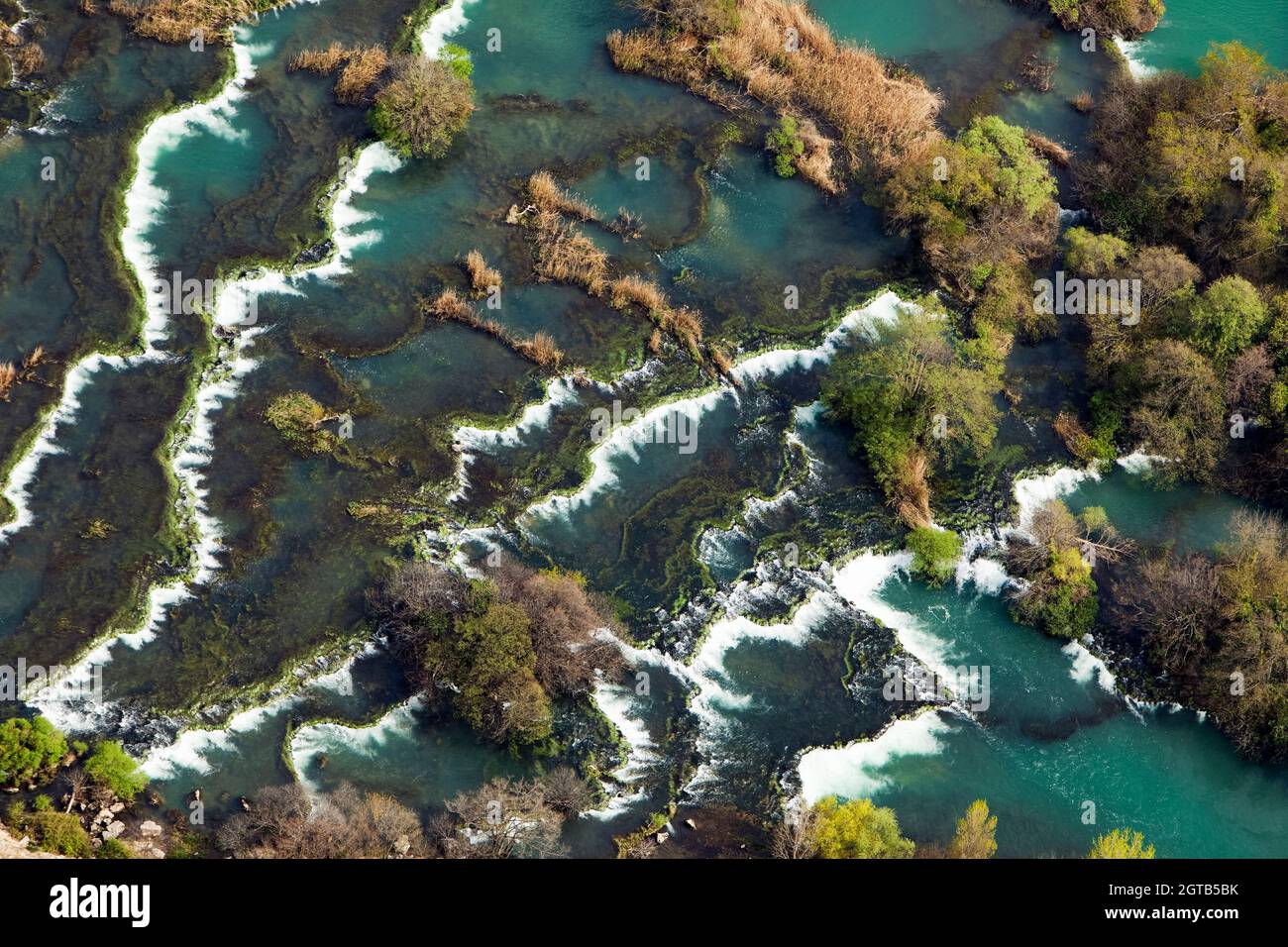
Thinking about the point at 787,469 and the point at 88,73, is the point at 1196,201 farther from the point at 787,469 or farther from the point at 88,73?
the point at 88,73

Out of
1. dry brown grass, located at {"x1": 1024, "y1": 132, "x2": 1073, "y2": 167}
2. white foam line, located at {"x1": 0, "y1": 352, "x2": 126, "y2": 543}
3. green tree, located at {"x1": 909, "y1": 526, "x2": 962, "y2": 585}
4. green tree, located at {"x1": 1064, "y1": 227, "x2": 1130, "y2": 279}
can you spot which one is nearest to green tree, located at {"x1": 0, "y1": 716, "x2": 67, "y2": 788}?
white foam line, located at {"x1": 0, "y1": 352, "x2": 126, "y2": 543}

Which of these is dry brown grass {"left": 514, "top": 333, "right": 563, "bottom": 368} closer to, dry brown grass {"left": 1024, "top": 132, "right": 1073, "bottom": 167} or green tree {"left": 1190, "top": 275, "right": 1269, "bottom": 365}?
green tree {"left": 1190, "top": 275, "right": 1269, "bottom": 365}

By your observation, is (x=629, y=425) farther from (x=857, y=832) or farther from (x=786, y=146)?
(x=857, y=832)

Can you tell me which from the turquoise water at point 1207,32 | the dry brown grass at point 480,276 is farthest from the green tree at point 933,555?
the turquoise water at point 1207,32

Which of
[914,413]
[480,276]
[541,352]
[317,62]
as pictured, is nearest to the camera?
[914,413]

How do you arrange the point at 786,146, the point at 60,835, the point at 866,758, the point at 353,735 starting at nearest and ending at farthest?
1. the point at 60,835
2. the point at 353,735
3. the point at 866,758
4. the point at 786,146

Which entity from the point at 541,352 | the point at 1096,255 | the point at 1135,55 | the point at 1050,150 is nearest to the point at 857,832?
the point at 541,352
